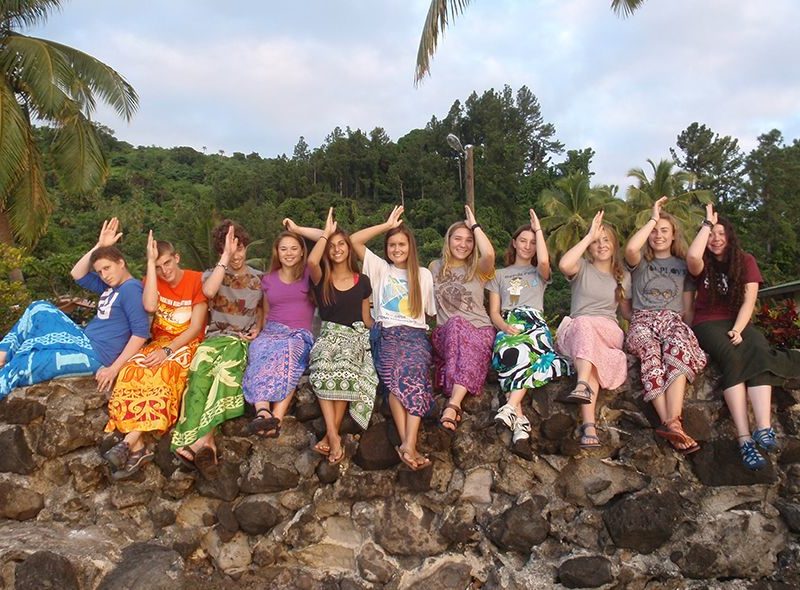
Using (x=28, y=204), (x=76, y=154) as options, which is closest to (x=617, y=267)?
(x=76, y=154)

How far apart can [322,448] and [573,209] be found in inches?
985

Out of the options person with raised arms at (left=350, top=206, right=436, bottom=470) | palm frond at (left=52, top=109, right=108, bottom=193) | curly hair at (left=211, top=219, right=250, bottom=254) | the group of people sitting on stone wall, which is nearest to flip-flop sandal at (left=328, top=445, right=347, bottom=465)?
the group of people sitting on stone wall

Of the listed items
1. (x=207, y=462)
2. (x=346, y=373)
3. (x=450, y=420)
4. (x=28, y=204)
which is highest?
(x=28, y=204)

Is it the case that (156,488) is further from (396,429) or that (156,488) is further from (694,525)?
(694,525)

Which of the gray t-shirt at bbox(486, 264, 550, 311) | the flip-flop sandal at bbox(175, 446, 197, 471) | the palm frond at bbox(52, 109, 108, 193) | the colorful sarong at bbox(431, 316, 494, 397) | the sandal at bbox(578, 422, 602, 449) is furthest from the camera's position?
the palm frond at bbox(52, 109, 108, 193)

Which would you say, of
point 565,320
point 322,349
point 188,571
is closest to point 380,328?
point 322,349

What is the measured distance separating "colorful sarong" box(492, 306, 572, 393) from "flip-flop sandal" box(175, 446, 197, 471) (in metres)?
1.88

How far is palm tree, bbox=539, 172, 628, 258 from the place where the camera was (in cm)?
2486

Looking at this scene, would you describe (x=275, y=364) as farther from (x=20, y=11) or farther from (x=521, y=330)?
(x=20, y=11)

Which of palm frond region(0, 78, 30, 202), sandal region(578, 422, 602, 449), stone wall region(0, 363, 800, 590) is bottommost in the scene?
stone wall region(0, 363, 800, 590)

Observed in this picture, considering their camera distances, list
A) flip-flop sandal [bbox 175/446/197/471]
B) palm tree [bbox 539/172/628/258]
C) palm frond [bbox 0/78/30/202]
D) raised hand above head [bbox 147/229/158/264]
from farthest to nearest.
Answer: palm tree [bbox 539/172/628/258], palm frond [bbox 0/78/30/202], raised hand above head [bbox 147/229/158/264], flip-flop sandal [bbox 175/446/197/471]

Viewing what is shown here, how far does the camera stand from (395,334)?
3891mm

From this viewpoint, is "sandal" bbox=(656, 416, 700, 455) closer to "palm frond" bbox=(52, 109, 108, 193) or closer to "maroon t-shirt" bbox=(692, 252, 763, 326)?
"maroon t-shirt" bbox=(692, 252, 763, 326)

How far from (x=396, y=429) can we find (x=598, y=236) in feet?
6.13
